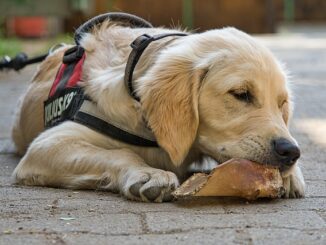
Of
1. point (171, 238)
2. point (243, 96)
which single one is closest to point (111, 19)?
point (243, 96)

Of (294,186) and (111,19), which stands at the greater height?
(111,19)

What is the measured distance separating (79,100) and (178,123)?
2.13 feet

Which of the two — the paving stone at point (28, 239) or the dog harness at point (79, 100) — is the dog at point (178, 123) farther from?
the paving stone at point (28, 239)

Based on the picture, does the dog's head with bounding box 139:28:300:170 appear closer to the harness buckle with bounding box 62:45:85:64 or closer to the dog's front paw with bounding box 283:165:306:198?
the dog's front paw with bounding box 283:165:306:198

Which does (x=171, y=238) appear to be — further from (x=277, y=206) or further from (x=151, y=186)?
(x=277, y=206)

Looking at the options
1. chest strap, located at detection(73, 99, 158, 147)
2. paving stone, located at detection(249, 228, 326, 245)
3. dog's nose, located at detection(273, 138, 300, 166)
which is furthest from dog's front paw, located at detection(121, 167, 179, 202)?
paving stone, located at detection(249, 228, 326, 245)

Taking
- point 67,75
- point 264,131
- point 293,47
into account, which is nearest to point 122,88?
point 67,75

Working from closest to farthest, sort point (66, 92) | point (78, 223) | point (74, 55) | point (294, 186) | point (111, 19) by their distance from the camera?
point (78, 223)
point (294, 186)
point (66, 92)
point (74, 55)
point (111, 19)

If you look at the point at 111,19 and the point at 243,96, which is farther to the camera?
the point at 111,19

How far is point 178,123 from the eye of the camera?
378 cm

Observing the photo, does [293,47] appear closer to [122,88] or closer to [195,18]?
[195,18]

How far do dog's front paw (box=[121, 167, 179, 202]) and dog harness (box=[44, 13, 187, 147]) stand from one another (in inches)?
14.8

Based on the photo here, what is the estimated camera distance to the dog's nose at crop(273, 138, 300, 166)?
356cm

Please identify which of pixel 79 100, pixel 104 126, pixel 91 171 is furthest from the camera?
pixel 79 100
